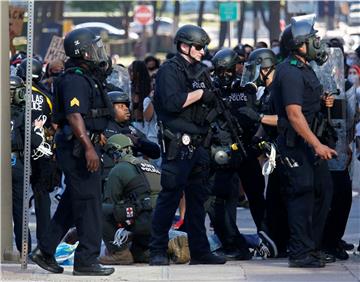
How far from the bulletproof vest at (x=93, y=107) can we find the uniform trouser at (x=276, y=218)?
88.0 inches

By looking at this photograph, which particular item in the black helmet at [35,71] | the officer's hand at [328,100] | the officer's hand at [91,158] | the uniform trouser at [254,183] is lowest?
the uniform trouser at [254,183]

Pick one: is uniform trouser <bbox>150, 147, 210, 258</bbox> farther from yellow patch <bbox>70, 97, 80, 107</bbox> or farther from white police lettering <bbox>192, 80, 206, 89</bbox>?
yellow patch <bbox>70, 97, 80, 107</bbox>

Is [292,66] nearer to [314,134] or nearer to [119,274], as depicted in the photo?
[314,134]

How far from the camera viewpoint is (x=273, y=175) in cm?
1065

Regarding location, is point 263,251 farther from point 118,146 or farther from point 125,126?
point 125,126

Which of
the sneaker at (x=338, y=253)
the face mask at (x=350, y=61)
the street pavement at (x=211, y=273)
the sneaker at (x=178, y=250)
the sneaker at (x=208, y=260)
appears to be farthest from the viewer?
the face mask at (x=350, y=61)

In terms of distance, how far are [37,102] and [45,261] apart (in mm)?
1764

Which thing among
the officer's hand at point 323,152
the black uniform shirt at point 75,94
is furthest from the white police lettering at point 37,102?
the officer's hand at point 323,152

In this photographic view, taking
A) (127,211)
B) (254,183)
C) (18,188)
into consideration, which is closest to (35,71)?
(18,188)

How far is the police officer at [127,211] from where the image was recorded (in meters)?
10.3

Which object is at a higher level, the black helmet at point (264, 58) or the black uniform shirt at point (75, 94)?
the black helmet at point (264, 58)

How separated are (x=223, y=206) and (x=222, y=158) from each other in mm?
650

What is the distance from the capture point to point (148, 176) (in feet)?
34.5

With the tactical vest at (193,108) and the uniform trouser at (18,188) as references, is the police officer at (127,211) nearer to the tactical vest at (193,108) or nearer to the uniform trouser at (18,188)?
the uniform trouser at (18,188)
